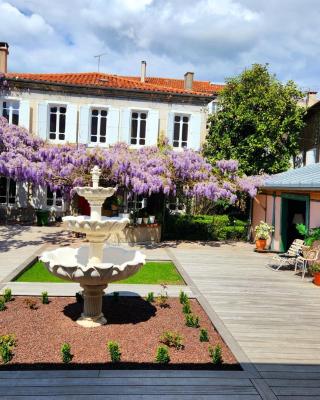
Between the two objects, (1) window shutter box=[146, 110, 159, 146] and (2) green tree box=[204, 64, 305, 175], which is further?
(1) window shutter box=[146, 110, 159, 146]

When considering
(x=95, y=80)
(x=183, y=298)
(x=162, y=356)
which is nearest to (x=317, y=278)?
(x=183, y=298)

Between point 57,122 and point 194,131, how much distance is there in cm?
809

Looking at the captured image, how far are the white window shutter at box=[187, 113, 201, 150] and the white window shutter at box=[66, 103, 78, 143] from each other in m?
6.76

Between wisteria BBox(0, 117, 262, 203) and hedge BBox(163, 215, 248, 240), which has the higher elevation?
wisteria BBox(0, 117, 262, 203)

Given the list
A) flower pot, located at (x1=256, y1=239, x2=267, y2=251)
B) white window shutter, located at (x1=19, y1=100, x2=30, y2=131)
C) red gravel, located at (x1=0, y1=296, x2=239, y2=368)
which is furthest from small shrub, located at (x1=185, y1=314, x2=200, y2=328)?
white window shutter, located at (x1=19, y1=100, x2=30, y2=131)

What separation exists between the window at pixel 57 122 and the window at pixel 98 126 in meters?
1.62

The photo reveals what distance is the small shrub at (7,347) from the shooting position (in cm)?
596

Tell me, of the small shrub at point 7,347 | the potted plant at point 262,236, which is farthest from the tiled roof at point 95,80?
the small shrub at point 7,347

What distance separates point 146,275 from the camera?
1218cm

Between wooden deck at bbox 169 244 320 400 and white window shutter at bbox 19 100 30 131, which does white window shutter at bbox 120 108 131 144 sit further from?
wooden deck at bbox 169 244 320 400

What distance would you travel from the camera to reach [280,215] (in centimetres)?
1714

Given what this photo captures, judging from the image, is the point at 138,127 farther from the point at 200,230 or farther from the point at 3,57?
the point at 3,57

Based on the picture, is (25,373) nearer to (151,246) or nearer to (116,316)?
(116,316)

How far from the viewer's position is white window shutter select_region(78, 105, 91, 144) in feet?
75.7
